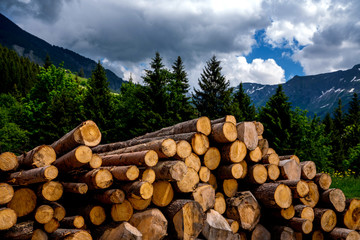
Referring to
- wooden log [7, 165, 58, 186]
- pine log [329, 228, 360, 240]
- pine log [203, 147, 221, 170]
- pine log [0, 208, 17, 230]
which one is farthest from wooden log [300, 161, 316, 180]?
pine log [0, 208, 17, 230]

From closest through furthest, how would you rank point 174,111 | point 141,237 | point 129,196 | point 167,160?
point 141,237
point 129,196
point 167,160
point 174,111

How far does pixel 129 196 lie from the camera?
4.34 metres

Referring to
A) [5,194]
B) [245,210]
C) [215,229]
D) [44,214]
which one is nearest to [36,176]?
[5,194]

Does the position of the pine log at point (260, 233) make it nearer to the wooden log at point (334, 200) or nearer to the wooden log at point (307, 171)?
the wooden log at point (334, 200)

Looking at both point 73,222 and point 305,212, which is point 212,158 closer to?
point 305,212

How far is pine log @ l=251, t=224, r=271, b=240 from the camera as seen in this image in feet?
17.6

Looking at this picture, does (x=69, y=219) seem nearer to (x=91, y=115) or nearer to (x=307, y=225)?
(x=307, y=225)

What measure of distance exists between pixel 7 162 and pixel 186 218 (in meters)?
3.05

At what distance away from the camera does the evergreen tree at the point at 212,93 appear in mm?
27109

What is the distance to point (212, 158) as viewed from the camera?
5508 mm

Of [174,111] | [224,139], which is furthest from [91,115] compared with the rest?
[224,139]

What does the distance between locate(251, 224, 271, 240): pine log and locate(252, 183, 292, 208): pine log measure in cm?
50

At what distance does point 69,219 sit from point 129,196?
99cm

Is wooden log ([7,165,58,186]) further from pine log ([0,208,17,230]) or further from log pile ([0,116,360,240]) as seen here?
pine log ([0,208,17,230])
